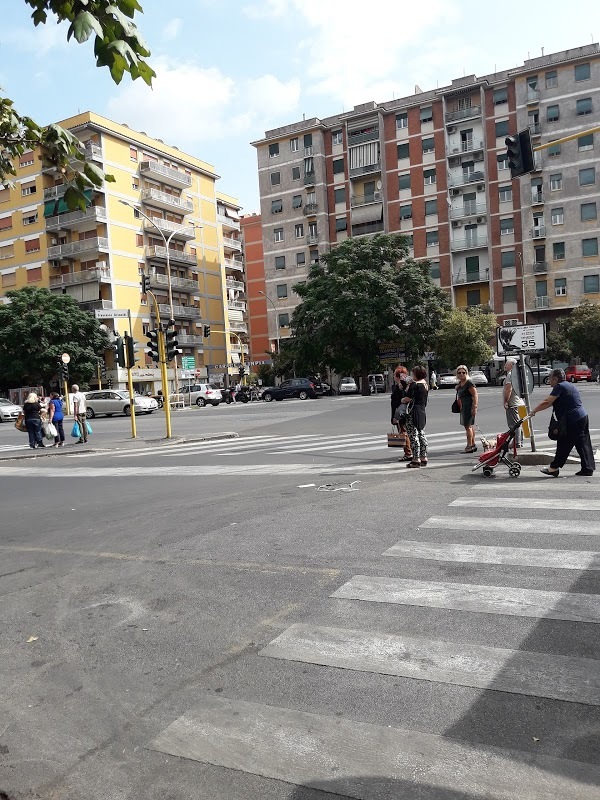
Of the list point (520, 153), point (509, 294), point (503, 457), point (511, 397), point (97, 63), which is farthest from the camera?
point (509, 294)

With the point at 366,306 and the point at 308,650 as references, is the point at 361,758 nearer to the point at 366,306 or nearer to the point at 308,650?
the point at 308,650

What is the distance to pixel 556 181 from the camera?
54750 millimetres

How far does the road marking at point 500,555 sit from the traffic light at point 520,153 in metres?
9.66

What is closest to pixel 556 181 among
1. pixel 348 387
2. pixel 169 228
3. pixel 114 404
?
pixel 348 387

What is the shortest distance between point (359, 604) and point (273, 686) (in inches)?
50.6

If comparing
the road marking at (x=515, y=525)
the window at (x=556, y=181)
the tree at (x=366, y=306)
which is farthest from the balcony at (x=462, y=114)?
the road marking at (x=515, y=525)

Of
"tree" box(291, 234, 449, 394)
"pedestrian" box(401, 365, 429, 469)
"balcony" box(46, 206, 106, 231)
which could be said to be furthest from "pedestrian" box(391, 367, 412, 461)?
"balcony" box(46, 206, 106, 231)

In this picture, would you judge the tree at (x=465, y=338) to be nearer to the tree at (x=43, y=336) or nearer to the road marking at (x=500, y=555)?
the tree at (x=43, y=336)

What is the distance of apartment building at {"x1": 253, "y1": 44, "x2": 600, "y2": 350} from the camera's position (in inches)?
2135

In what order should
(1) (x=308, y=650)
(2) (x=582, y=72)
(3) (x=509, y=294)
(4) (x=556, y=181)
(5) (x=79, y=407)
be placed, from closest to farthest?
(1) (x=308, y=650) → (5) (x=79, y=407) → (2) (x=582, y=72) → (4) (x=556, y=181) → (3) (x=509, y=294)

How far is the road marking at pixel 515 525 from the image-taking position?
643 cm

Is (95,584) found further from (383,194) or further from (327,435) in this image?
(383,194)

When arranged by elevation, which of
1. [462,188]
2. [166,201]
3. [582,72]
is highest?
[582,72]

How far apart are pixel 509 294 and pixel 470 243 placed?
564 centimetres
